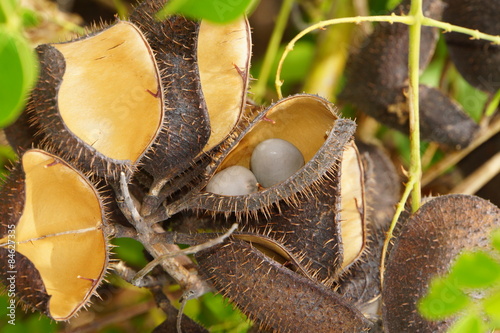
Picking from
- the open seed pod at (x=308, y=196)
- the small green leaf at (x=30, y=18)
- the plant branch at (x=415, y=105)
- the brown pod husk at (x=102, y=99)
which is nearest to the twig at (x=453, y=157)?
the plant branch at (x=415, y=105)

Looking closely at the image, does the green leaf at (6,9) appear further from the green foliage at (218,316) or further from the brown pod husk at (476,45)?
the brown pod husk at (476,45)

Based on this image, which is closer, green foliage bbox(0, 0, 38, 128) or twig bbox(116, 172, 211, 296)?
green foliage bbox(0, 0, 38, 128)

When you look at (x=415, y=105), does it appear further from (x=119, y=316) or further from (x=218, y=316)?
(x=119, y=316)

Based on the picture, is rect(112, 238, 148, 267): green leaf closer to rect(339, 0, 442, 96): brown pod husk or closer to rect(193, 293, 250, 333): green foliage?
rect(193, 293, 250, 333): green foliage

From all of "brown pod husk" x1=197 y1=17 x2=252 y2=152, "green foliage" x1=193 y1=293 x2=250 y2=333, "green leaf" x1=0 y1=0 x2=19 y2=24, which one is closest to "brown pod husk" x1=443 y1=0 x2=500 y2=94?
"brown pod husk" x1=197 y1=17 x2=252 y2=152

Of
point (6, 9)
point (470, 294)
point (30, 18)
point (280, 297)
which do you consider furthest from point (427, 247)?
point (30, 18)

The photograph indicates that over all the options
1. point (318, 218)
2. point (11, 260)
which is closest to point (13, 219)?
point (11, 260)

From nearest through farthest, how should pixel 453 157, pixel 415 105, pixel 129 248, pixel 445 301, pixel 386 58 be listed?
1. pixel 445 301
2. pixel 415 105
3. pixel 386 58
4. pixel 129 248
5. pixel 453 157
